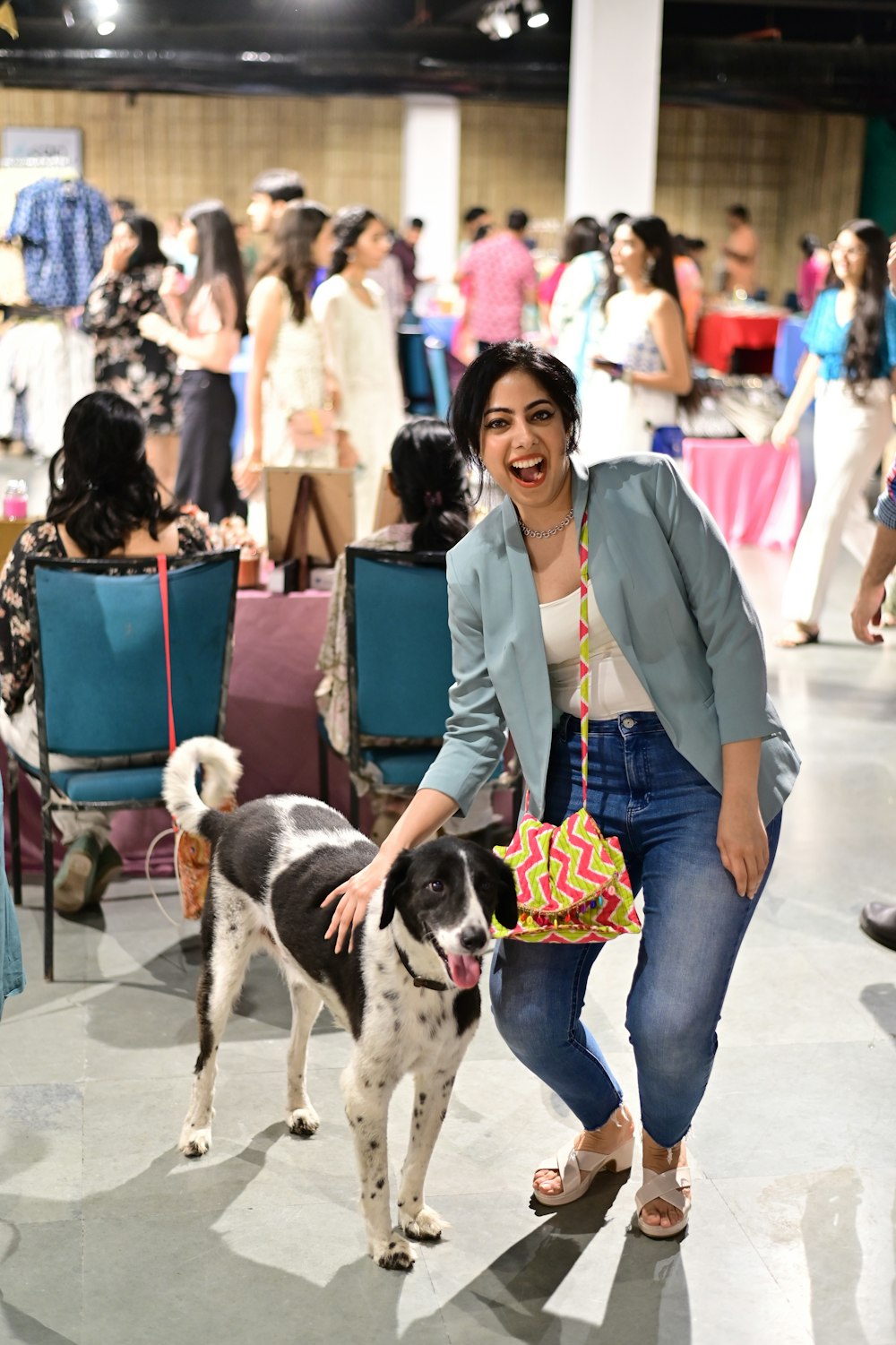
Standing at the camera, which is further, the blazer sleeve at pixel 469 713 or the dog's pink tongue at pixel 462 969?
the blazer sleeve at pixel 469 713

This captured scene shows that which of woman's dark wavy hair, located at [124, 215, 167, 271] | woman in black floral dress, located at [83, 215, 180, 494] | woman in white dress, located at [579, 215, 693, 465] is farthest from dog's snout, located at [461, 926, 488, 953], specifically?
woman's dark wavy hair, located at [124, 215, 167, 271]

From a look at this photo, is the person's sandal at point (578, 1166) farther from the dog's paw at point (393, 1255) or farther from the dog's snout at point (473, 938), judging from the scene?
the dog's snout at point (473, 938)

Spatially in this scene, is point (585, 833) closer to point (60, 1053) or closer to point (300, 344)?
point (60, 1053)

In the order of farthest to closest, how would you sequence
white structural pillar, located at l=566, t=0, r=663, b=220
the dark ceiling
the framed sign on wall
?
the framed sign on wall, the dark ceiling, white structural pillar, located at l=566, t=0, r=663, b=220

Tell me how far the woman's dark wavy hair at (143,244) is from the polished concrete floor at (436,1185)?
3.24 metres

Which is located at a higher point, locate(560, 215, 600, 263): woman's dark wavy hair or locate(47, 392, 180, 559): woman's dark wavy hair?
locate(560, 215, 600, 263): woman's dark wavy hair

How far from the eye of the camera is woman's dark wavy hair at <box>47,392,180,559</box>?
3.37 m

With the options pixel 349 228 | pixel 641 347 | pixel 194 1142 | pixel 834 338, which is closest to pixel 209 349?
pixel 349 228

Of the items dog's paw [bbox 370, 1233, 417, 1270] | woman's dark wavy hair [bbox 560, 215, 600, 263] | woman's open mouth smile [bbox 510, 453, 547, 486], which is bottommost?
dog's paw [bbox 370, 1233, 417, 1270]

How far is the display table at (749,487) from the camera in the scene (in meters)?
7.72

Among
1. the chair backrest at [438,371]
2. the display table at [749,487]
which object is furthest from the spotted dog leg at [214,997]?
the chair backrest at [438,371]

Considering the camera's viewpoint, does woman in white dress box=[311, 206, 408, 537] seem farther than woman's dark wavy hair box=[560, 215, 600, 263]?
No

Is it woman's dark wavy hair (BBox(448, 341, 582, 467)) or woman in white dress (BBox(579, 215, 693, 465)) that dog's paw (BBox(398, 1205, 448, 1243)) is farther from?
woman in white dress (BBox(579, 215, 693, 465))

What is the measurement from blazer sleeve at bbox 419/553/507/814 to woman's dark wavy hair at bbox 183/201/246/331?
3883 mm
